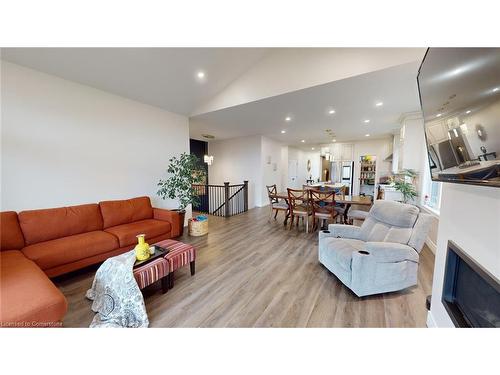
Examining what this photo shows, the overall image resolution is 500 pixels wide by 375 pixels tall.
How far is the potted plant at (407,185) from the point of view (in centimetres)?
358

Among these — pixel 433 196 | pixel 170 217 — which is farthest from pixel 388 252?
pixel 170 217

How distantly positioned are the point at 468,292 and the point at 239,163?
618 centimetres

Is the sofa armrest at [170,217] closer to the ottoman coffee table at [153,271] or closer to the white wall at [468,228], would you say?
the ottoman coffee table at [153,271]

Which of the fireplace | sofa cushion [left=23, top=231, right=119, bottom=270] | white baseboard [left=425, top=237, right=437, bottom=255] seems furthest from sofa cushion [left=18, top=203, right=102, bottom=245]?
white baseboard [left=425, top=237, right=437, bottom=255]

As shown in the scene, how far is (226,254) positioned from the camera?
293 cm

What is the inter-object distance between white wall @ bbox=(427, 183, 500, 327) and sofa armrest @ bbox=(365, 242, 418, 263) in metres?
0.28

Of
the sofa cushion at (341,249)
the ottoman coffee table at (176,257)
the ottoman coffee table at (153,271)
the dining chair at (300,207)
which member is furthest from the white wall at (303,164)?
the ottoman coffee table at (153,271)

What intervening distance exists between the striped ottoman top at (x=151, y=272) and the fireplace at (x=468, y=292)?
235 cm

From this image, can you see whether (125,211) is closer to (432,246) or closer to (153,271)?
(153,271)

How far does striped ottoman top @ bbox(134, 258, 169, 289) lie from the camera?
167cm

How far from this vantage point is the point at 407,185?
3.59m
